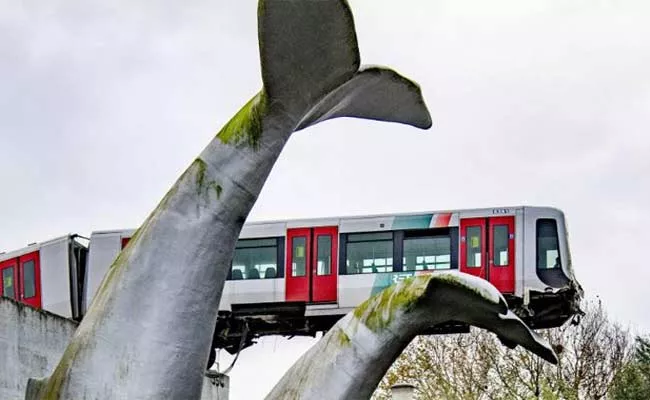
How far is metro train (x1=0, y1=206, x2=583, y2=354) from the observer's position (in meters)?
21.3

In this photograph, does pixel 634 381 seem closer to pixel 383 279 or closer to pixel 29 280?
pixel 383 279

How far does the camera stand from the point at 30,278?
23094 mm

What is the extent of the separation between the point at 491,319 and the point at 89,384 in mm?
2722

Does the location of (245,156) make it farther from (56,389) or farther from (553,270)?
(553,270)

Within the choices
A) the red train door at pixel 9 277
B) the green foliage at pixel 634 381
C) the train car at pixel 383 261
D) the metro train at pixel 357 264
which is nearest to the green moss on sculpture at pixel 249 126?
the metro train at pixel 357 264

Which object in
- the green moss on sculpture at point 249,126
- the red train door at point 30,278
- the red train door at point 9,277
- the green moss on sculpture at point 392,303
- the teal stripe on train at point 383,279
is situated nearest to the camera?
the green moss on sculpture at point 249,126

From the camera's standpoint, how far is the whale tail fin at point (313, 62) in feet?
18.7

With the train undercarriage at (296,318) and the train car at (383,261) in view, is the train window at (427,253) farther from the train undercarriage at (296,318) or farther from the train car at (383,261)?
the train undercarriage at (296,318)

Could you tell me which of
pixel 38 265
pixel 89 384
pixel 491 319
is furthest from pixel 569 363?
pixel 89 384

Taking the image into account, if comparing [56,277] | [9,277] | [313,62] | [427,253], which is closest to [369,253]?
[427,253]

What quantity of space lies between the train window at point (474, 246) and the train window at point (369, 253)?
4.77ft

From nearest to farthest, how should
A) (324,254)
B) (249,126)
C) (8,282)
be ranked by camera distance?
(249,126) < (324,254) < (8,282)

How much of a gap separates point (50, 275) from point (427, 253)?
745 cm

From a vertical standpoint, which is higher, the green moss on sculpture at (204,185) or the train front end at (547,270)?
the train front end at (547,270)
